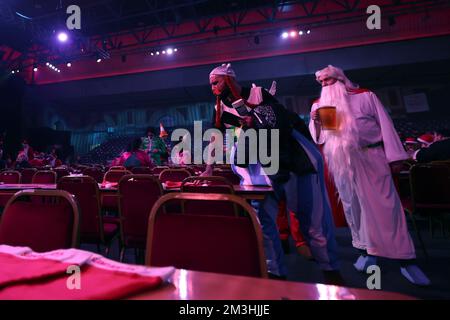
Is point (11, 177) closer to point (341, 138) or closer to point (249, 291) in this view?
Answer: point (341, 138)

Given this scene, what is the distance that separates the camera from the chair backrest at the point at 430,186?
2766 mm

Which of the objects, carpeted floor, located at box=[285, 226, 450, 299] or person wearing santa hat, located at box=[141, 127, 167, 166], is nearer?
carpeted floor, located at box=[285, 226, 450, 299]

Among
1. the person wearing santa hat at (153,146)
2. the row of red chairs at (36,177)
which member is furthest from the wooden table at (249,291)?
the person wearing santa hat at (153,146)

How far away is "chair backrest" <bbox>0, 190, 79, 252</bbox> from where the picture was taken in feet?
3.57

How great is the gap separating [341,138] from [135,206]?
1772 mm

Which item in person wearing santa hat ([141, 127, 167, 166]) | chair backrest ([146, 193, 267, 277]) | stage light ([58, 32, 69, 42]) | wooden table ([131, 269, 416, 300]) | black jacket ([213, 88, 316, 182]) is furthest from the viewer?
stage light ([58, 32, 69, 42])

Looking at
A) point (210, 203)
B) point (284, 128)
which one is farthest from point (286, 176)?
point (210, 203)

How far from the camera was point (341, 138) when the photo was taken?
7.80ft

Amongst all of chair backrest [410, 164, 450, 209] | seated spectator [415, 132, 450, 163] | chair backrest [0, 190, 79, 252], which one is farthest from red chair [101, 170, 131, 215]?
seated spectator [415, 132, 450, 163]

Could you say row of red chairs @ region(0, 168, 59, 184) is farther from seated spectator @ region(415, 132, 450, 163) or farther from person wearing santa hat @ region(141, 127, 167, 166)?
seated spectator @ region(415, 132, 450, 163)

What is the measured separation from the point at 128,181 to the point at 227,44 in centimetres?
1056

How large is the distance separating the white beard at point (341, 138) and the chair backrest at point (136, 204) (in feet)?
4.97

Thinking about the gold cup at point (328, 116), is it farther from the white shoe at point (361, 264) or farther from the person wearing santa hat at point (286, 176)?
the white shoe at point (361, 264)

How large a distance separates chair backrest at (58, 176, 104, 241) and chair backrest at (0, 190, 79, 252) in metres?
1.04
